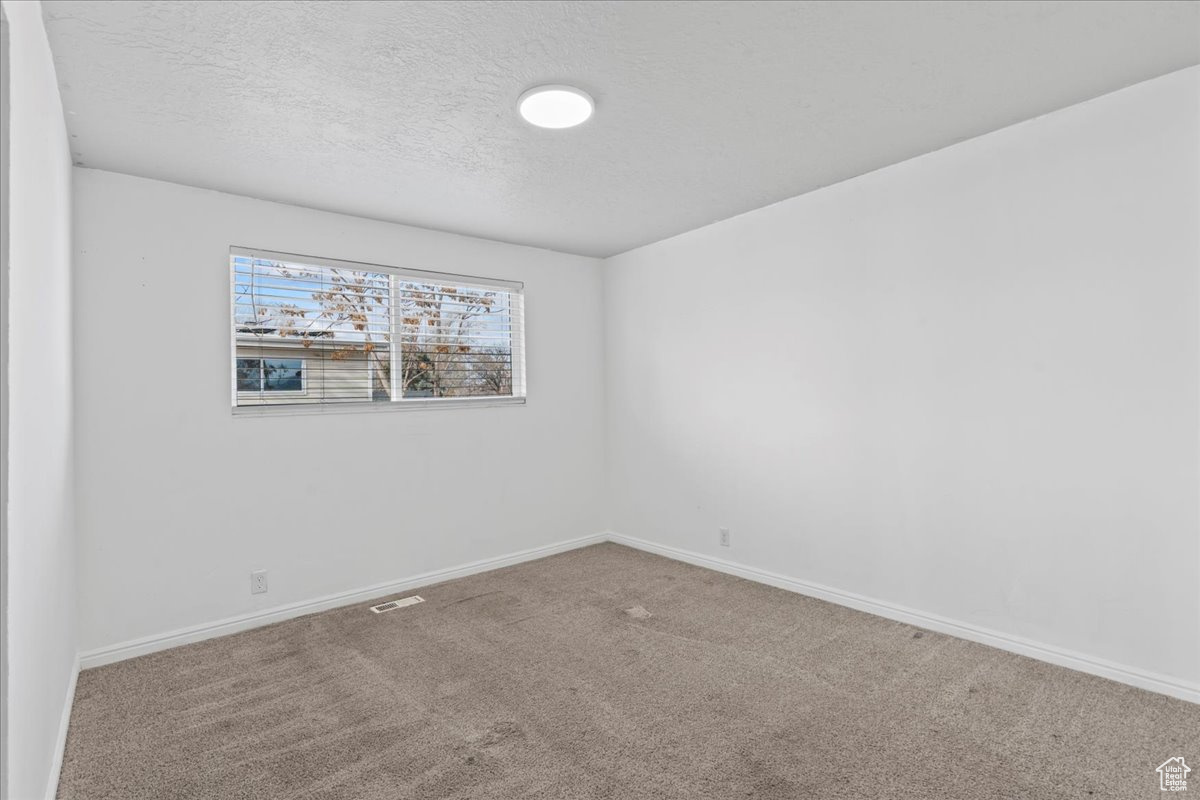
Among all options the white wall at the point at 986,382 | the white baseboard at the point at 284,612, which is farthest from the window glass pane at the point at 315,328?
the white wall at the point at 986,382

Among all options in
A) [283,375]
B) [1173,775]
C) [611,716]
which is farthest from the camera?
[283,375]

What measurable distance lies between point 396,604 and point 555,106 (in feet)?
9.40

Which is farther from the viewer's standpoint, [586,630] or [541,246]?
[541,246]

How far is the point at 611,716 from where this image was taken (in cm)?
231

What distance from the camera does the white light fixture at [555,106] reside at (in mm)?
2270

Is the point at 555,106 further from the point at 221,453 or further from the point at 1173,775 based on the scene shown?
the point at 1173,775

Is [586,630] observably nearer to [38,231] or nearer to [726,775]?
[726,775]

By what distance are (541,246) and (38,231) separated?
10.3 ft

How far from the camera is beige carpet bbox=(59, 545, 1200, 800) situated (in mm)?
1927

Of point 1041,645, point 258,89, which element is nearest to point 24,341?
point 258,89

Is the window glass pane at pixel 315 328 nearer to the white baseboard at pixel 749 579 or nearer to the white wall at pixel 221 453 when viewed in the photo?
the white wall at pixel 221 453

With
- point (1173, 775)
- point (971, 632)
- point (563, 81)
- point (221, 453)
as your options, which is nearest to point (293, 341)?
point (221, 453)

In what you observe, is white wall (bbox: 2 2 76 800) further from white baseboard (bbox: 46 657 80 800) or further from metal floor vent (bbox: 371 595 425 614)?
metal floor vent (bbox: 371 595 425 614)

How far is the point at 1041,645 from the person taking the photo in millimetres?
2674
